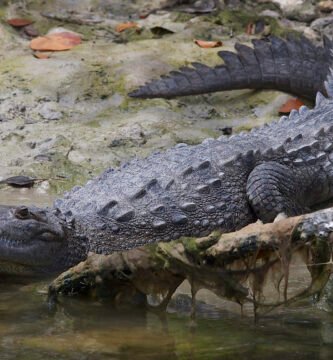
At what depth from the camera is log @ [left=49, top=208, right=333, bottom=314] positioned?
11.3 ft

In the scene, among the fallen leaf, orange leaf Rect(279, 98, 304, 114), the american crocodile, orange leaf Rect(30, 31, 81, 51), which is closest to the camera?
the american crocodile

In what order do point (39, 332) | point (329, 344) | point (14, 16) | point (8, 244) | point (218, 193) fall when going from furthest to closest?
point (14, 16) → point (218, 193) → point (8, 244) → point (39, 332) → point (329, 344)

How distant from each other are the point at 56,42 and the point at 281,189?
364cm

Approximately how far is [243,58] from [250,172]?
2.23 meters

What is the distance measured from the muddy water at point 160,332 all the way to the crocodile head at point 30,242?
16.9 inches

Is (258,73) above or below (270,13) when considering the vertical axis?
above

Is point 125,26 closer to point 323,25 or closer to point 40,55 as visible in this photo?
point 40,55

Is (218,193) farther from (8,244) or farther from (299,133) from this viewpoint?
(8,244)

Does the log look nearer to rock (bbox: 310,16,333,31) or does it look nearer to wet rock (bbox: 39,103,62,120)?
wet rock (bbox: 39,103,62,120)

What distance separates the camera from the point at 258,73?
7.52 m

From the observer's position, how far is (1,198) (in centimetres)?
640

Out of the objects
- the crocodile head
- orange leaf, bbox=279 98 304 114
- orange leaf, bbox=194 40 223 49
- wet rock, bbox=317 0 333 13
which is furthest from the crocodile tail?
the crocodile head

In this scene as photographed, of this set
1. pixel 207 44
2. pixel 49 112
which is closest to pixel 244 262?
pixel 49 112

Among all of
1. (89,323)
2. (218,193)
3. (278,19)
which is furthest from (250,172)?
(278,19)
